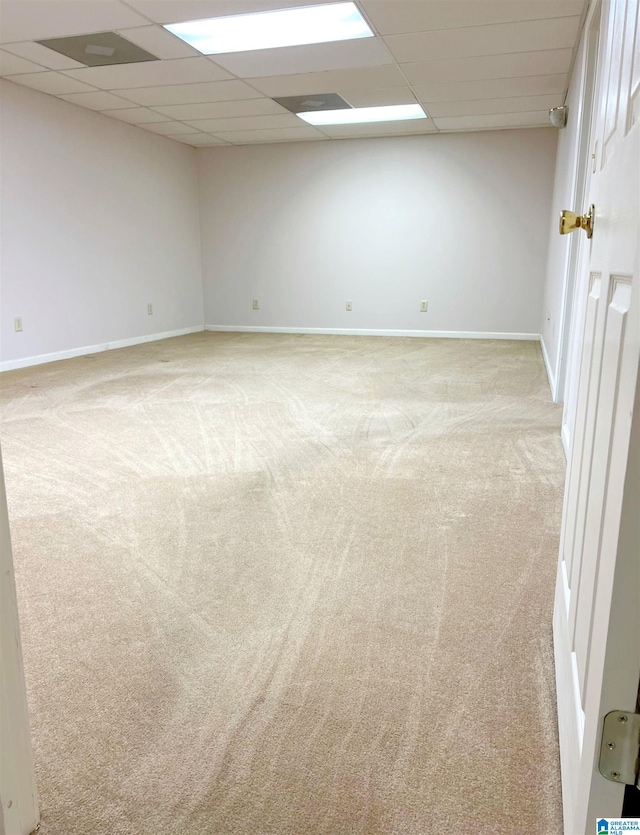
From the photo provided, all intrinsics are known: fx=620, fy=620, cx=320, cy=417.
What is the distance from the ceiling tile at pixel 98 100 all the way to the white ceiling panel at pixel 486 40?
2.54 metres

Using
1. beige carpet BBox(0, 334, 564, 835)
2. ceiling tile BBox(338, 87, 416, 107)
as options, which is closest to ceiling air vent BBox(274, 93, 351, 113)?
ceiling tile BBox(338, 87, 416, 107)

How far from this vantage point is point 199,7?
11.0ft

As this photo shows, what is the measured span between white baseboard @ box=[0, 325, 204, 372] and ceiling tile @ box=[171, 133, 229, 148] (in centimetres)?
217

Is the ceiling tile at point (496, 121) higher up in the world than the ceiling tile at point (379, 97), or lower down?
higher up

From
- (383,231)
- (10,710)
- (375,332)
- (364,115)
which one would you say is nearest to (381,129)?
(364,115)

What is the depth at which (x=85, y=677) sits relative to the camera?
137cm

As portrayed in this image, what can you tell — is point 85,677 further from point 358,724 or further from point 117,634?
point 358,724

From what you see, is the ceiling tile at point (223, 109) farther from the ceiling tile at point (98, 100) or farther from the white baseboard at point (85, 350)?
the white baseboard at point (85, 350)

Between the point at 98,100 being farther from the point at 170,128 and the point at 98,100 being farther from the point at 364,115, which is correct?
the point at 364,115

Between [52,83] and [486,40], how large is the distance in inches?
130

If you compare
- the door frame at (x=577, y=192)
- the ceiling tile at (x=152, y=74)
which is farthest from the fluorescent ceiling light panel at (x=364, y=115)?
the door frame at (x=577, y=192)

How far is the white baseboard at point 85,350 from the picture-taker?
17.0 ft

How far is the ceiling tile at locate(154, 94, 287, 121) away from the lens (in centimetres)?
539

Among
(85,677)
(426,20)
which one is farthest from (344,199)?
(85,677)
